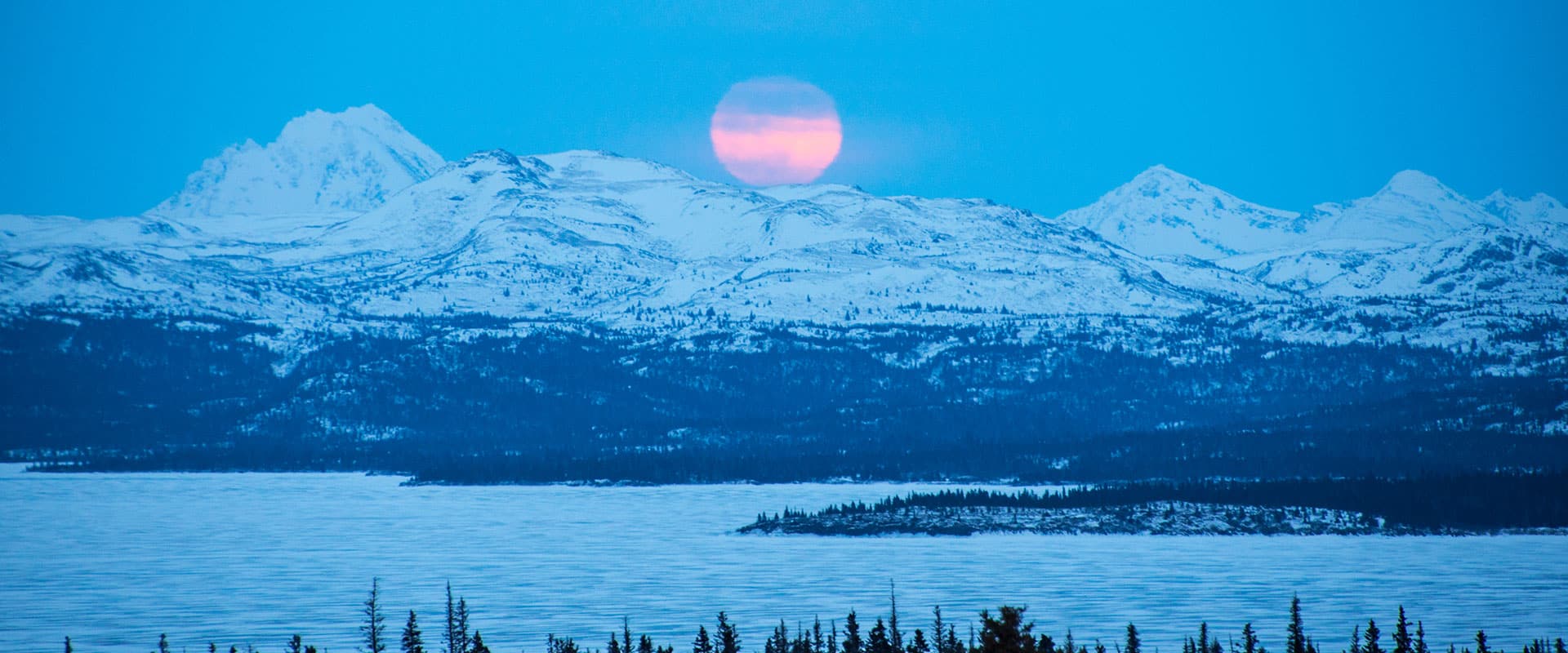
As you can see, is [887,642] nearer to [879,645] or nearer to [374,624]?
[879,645]

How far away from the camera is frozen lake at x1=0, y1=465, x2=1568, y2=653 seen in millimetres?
123562

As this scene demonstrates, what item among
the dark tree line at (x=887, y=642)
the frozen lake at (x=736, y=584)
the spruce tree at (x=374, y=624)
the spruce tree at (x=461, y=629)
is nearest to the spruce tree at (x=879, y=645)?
the dark tree line at (x=887, y=642)

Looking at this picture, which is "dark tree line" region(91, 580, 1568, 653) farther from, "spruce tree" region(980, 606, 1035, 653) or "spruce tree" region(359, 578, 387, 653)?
"spruce tree" region(980, 606, 1035, 653)

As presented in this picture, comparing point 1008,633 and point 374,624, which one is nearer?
point 1008,633

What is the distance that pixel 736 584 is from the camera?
148 metres

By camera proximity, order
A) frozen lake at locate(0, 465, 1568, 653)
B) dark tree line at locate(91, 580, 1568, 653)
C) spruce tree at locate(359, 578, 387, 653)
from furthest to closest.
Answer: frozen lake at locate(0, 465, 1568, 653), dark tree line at locate(91, 580, 1568, 653), spruce tree at locate(359, 578, 387, 653)

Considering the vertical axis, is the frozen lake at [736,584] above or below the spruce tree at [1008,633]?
below

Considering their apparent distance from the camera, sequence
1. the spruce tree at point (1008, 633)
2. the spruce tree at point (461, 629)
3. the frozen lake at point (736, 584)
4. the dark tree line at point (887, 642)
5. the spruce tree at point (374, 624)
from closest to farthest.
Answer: the spruce tree at point (1008, 633) → the spruce tree at point (374, 624) → the spruce tree at point (461, 629) → the dark tree line at point (887, 642) → the frozen lake at point (736, 584)

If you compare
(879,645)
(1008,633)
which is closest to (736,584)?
(879,645)

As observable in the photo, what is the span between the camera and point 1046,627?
119 m

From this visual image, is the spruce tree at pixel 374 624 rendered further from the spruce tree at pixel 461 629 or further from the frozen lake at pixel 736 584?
the spruce tree at pixel 461 629

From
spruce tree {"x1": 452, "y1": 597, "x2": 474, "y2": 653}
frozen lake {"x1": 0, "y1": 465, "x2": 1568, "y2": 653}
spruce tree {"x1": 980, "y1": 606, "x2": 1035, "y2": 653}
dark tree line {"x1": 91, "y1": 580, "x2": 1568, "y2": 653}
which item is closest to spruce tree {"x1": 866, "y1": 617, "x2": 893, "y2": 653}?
dark tree line {"x1": 91, "y1": 580, "x2": 1568, "y2": 653}

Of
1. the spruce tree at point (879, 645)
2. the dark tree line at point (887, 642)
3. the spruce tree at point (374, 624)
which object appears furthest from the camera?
the spruce tree at point (879, 645)

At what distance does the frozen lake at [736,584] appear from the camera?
124 meters
